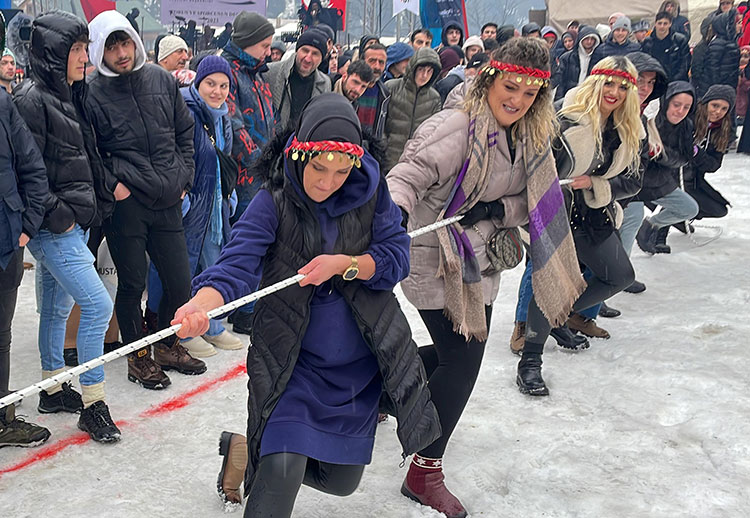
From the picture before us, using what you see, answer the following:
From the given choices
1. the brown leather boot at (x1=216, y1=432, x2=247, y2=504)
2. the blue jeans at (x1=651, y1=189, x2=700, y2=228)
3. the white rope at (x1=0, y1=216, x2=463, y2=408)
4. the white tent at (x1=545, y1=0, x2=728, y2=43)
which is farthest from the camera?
the white tent at (x1=545, y1=0, x2=728, y2=43)

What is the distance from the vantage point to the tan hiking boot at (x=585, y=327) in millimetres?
5426

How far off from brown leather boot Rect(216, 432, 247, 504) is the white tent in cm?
1622

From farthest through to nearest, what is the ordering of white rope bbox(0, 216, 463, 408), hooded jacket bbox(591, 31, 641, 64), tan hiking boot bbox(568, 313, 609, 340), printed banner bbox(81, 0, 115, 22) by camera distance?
printed banner bbox(81, 0, 115, 22) < hooded jacket bbox(591, 31, 641, 64) < tan hiking boot bbox(568, 313, 609, 340) < white rope bbox(0, 216, 463, 408)

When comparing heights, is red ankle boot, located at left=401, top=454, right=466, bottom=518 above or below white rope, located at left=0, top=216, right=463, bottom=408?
below

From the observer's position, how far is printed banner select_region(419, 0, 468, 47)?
13398mm

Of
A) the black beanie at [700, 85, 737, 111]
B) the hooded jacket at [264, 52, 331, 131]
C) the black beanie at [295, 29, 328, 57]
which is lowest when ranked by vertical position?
the black beanie at [700, 85, 737, 111]

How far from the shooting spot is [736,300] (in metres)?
6.19

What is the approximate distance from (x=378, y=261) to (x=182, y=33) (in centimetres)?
1400

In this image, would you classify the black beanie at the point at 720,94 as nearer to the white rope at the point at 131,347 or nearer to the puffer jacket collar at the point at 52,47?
the puffer jacket collar at the point at 52,47

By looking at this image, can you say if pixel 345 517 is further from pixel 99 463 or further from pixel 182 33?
A: pixel 182 33

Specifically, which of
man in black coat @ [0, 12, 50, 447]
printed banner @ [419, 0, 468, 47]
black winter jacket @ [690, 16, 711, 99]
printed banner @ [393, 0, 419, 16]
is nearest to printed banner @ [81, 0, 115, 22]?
printed banner @ [393, 0, 419, 16]

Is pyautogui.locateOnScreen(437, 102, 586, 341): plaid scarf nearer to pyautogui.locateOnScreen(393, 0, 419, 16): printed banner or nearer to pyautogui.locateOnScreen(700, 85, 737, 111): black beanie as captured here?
pyautogui.locateOnScreen(700, 85, 737, 111): black beanie

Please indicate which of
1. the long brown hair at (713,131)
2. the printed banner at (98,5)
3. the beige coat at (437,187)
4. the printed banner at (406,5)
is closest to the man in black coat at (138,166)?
the beige coat at (437,187)

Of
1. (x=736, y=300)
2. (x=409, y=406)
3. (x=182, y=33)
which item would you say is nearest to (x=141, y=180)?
(x=409, y=406)
